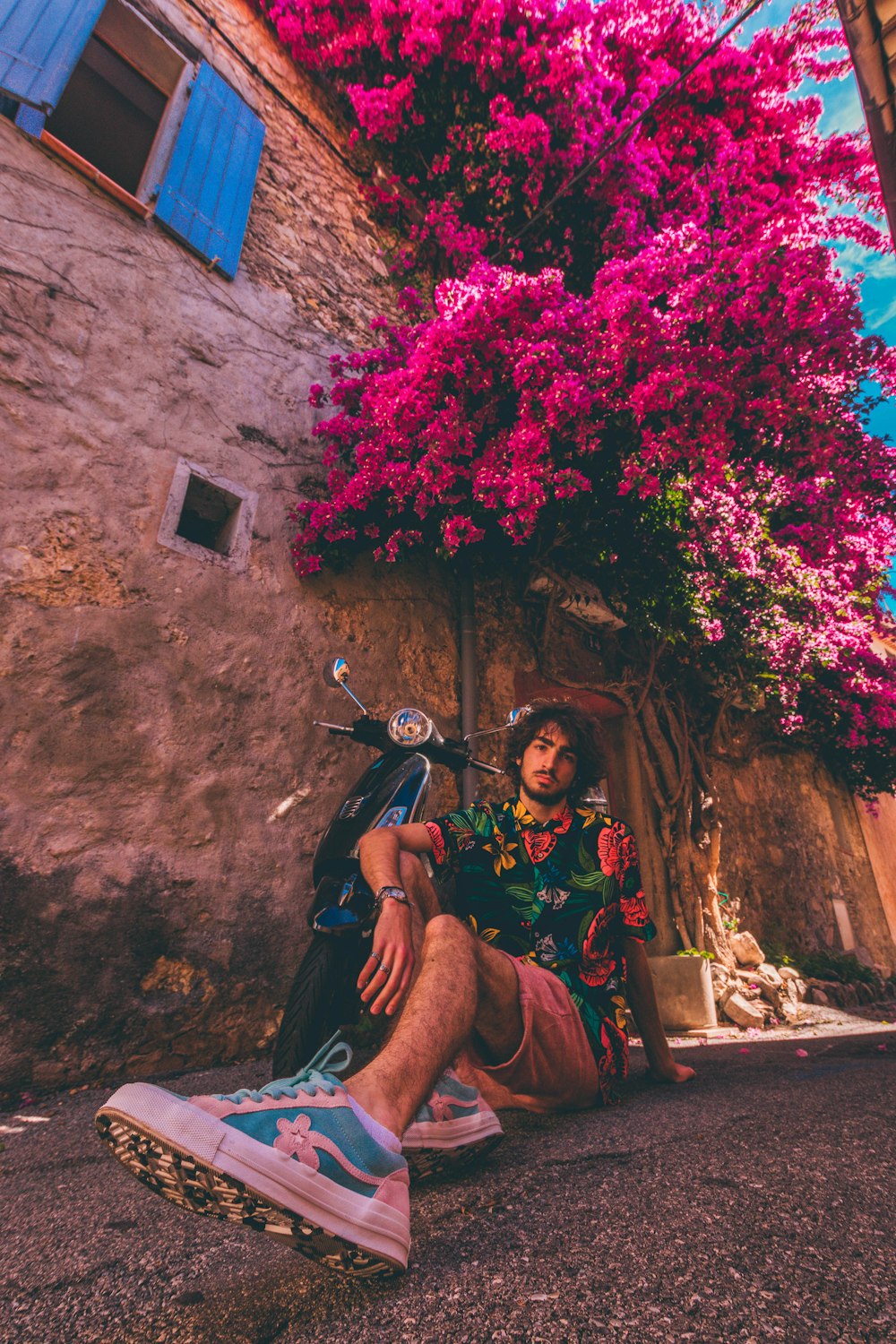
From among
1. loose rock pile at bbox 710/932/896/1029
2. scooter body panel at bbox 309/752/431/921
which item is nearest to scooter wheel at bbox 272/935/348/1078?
scooter body panel at bbox 309/752/431/921

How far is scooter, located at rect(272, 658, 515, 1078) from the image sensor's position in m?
1.95

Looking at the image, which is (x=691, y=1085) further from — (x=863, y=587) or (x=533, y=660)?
(x=863, y=587)

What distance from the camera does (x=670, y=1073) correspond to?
212 cm

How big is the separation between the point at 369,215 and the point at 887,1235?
23.3 ft

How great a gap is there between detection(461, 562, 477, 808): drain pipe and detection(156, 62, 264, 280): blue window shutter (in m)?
2.59

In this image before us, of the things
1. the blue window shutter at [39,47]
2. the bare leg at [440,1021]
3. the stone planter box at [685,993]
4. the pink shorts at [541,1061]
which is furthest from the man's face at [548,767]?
Result: the blue window shutter at [39,47]

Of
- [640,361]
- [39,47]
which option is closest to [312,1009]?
[640,361]

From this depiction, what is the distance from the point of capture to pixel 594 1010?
174 centimetres

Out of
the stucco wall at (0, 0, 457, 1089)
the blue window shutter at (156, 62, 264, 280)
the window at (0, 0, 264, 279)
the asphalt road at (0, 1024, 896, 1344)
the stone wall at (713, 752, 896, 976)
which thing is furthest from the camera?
the stone wall at (713, 752, 896, 976)

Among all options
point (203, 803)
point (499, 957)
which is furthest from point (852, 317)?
point (203, 803)

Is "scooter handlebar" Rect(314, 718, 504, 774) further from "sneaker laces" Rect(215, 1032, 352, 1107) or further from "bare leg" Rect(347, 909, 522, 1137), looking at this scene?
"sneaker laces" Rect(215, 1032, 352, 1107)

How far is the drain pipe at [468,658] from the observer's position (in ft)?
14.3

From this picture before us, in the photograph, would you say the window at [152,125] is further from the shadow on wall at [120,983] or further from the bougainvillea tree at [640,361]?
the shadow on wall at [120,983]

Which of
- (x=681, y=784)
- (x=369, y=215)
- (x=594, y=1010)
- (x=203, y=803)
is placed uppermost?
(x=369, y=215)
